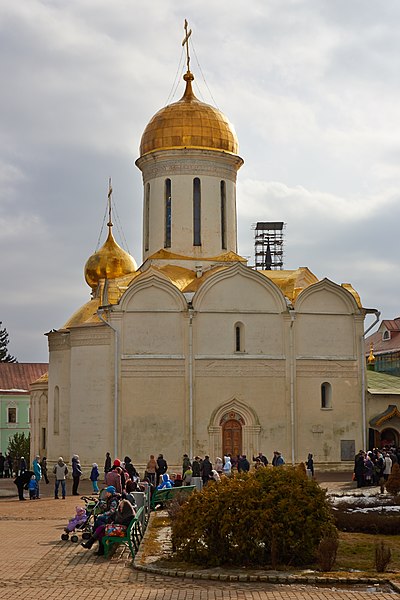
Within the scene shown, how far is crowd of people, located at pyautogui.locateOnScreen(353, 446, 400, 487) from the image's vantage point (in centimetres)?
2464

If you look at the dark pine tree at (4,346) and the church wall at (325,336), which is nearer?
the church wall at (325,336)

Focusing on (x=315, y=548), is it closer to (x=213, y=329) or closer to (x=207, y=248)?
(x=213, y=329)

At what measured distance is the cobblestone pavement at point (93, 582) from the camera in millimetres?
9938

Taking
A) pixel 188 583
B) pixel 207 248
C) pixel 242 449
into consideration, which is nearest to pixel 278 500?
pixel 188 583

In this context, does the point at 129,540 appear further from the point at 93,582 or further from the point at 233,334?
the point at 233,334

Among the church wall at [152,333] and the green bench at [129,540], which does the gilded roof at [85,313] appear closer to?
the church wall at [152,333]

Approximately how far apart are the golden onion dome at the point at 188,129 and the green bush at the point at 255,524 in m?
22.0

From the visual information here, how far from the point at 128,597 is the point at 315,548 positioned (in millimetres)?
2984

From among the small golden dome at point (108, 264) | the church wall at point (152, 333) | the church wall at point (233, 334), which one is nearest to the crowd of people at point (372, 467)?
the church wall at point (233, 334)

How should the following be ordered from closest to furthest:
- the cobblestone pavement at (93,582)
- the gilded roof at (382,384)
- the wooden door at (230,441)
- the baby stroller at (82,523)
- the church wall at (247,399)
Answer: the cobblestone pavement at (93,582) → the baby stroller at (82,523) → the church wall at (247,399) → the wooden door at (230,441) → the gilded roof at (382,384)

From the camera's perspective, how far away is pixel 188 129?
3275 cm

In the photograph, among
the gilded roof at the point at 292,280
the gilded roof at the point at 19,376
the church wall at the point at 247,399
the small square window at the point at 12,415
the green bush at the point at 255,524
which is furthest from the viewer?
the gilded roof at the point at 19,376

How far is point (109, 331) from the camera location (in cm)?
2972

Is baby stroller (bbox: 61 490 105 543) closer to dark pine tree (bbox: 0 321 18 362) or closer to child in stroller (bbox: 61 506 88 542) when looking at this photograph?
child in stroller (bbox: 61 506 88 542)
